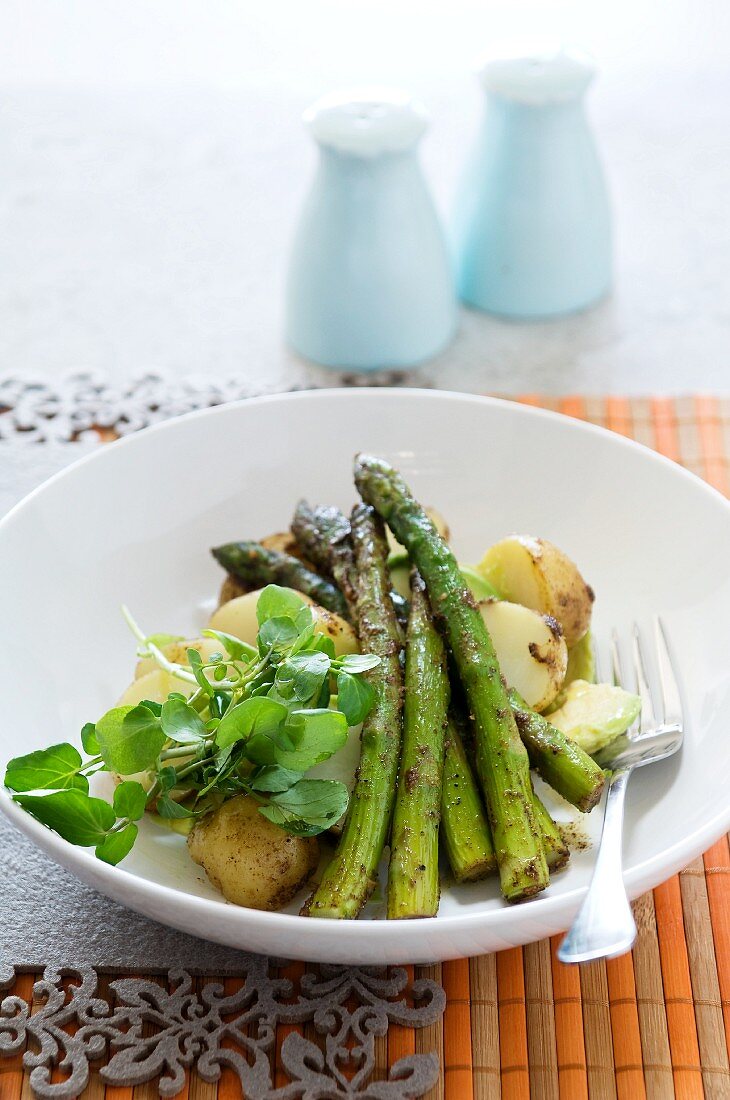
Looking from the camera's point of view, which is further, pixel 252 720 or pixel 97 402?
pixel 97 402

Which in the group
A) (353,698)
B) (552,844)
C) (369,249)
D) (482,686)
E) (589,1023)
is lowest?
(589,1023)

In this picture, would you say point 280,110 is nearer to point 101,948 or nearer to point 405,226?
point 405,226

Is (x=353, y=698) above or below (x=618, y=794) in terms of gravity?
above

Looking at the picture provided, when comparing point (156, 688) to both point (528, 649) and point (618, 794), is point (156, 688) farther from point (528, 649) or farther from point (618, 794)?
point (618, 794)

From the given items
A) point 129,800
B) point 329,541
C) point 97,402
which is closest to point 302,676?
point 129,800

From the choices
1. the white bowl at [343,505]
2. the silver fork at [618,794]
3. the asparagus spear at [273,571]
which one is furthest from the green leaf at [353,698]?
the asparagus spear at [273,571]

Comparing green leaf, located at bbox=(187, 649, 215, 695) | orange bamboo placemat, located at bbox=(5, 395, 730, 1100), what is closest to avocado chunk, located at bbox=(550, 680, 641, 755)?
orange bamboo placemat, located at bbox=(5, 395, 730, 1100)
